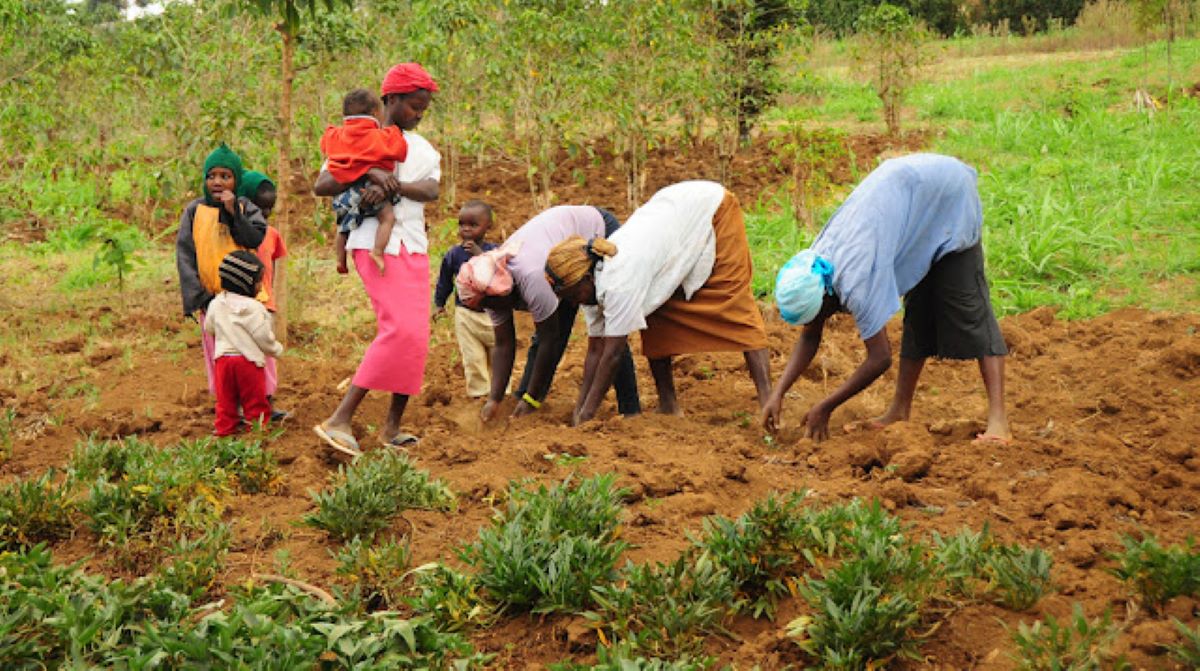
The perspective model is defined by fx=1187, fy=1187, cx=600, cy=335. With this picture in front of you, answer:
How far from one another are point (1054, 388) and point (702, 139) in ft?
25.3

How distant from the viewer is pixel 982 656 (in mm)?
2979

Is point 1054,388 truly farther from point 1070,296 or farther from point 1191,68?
point 1191,68

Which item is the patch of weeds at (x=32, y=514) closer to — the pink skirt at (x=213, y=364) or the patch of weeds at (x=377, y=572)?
the patch of weeds at (x=377, y=572)

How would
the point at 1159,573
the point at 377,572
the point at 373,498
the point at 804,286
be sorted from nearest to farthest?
the point at 1159,573 → the point at 377,572 → the point at 373,498 → the point at 804,286

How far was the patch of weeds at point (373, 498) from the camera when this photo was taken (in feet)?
13.2

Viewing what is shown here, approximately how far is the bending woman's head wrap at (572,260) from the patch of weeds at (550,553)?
146 centimetres

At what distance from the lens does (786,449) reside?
5.09 meters

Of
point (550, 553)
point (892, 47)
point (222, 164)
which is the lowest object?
point (550, 553)

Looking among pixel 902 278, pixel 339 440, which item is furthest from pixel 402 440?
pixel 902 278

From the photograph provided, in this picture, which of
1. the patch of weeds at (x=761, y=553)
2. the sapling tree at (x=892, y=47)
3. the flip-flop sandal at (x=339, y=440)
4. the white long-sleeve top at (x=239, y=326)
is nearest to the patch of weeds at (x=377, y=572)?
the patch of weeds at (x=761, y=553)

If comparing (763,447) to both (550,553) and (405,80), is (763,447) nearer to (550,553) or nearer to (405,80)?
(550,553)

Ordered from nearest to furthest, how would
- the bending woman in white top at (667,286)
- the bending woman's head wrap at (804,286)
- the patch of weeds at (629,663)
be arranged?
the patch of weeds at (629,663) → the bending woman's head wrap at (804,286) → the bending woman in white top at (667,286)

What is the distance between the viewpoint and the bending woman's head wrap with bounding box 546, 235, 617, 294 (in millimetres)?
5047

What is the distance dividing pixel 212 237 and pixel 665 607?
3458 millimetres
